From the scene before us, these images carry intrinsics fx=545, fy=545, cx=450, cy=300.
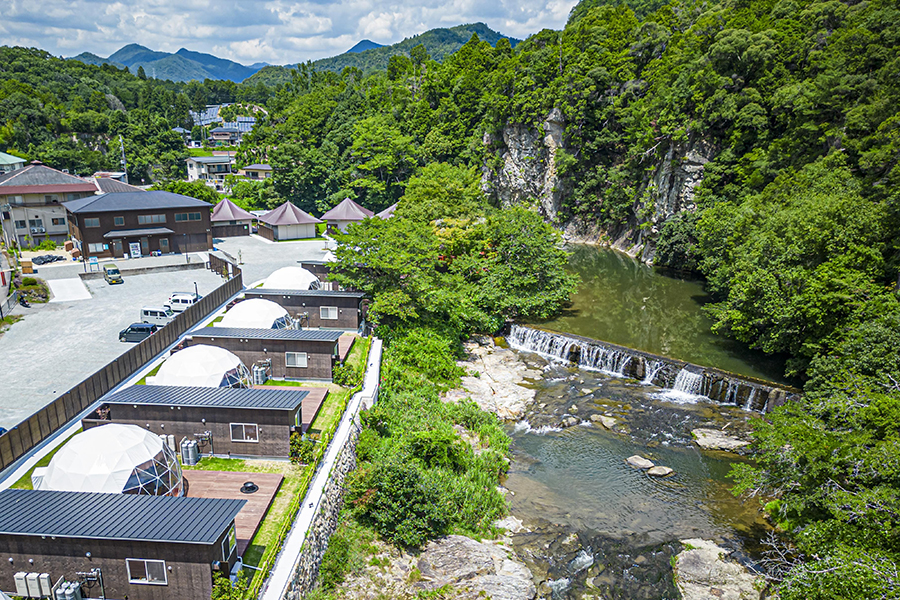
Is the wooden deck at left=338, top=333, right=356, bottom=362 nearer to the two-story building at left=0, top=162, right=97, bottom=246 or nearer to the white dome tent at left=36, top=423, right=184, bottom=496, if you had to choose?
the white dome tent at left=36, top=423, right=184, bottom=496

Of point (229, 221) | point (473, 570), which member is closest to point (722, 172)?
point (473, 570)

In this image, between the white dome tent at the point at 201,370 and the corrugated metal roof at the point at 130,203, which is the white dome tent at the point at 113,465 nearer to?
the white dome tent at the point at 201,370

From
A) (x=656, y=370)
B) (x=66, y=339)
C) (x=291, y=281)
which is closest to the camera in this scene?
(x=66, y=339)

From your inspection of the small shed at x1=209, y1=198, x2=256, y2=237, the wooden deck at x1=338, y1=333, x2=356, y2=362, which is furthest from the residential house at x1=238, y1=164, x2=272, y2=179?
the wooden deck at x1=338, y1=333, x2=356, y2=362

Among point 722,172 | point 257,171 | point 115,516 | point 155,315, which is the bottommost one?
point 155,315

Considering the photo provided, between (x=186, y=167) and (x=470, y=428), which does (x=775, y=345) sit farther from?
(x=186, y=167)

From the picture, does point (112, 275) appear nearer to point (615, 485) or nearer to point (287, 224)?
point (287, 224)
